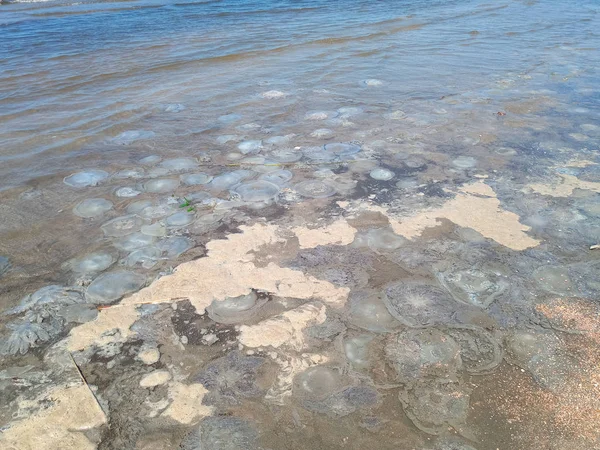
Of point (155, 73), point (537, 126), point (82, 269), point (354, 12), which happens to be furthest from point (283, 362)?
point (354, 12)

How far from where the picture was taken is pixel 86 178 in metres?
→ 3.75

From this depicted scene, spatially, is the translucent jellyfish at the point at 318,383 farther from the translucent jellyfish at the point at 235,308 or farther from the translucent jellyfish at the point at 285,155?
the translucent jellyfish at the point at 285,155

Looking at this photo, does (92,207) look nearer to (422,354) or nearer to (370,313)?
(370,313)

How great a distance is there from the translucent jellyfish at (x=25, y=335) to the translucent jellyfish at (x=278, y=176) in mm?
1828

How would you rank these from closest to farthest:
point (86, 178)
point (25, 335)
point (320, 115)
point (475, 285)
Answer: point (25, 335), point (475, 285), point (86, 178), point (320, 115)

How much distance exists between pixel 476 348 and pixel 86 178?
124 inches

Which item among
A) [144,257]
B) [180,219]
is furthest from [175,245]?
[180,219]

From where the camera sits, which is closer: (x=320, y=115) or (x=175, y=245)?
(x=175, y=245)

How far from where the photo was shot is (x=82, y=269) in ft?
8.85

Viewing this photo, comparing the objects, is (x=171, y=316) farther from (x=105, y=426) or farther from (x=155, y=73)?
(x=155, y=73)

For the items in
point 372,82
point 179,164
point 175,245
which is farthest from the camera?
point 372,82

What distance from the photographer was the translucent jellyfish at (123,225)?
9.93ft

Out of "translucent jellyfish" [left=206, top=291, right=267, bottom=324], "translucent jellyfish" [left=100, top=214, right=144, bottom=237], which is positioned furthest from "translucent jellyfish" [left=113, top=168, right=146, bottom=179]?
"translucent jellyfish" [left=206, top=291, right=267, bottom=324]

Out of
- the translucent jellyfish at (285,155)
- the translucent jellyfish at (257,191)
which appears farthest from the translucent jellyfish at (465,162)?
the translucent jellyfish at (257,191)
